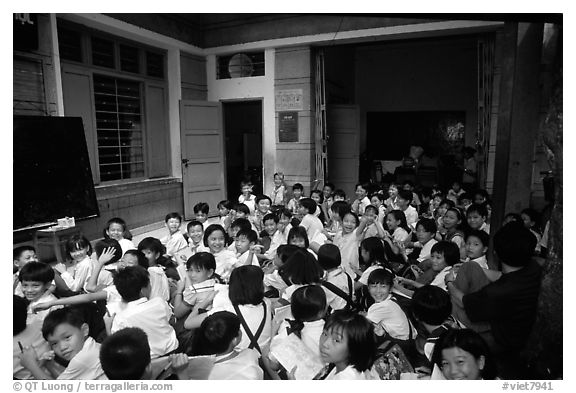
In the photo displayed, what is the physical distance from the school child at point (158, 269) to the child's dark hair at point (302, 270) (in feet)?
2.63

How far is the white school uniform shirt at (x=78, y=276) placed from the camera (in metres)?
2.80

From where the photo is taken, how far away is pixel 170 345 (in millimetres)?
2055

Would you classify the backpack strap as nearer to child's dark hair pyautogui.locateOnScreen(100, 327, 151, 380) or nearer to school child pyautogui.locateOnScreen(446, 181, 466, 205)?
child's dark hair pyautogui.locateOnScreen(100, 327, 151, 380)

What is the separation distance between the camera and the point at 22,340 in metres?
1.85

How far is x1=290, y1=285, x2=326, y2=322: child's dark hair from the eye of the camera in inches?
77.3

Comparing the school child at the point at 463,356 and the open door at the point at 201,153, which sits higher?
the open door at the point at 201,153

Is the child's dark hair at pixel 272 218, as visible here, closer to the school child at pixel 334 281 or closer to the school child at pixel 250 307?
the school child at pixel 334 281

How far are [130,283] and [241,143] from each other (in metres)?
7.55

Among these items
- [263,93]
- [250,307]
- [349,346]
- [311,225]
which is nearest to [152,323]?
[250,307]

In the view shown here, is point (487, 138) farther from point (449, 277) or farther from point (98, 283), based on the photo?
point (98, 283)

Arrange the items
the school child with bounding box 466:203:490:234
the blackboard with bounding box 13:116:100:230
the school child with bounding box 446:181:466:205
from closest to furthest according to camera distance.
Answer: the school child with bounding box 466:203:490:234 → the blackboard with bounding box 13:116:100:230 → the school child with bounding box 446:181:466:205

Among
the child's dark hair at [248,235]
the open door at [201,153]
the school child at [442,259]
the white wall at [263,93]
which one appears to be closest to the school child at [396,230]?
the school child at [442,259]

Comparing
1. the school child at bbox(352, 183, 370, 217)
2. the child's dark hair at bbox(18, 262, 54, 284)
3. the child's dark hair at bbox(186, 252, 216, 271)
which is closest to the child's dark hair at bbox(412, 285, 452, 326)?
the child's dark hair at bbox(186, 252, 216, 271)

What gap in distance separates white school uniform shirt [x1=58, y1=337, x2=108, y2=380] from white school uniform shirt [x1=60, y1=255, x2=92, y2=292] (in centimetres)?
117
